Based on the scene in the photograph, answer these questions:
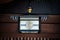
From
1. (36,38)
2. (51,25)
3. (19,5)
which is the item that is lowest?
(36,38)

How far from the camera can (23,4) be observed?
384 cm

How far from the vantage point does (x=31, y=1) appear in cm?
382

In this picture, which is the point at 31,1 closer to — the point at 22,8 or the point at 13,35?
the point at 22,8

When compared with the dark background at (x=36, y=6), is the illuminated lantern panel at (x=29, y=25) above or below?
below

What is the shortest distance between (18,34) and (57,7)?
112 cm

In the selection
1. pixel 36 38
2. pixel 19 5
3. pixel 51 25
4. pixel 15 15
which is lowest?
pixel 36 38

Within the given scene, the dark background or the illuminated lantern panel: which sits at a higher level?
the dark background

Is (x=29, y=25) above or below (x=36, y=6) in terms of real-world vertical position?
below

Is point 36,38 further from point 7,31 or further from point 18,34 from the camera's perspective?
point 7,31

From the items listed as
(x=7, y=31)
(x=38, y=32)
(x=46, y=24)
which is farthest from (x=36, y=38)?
(x=7, y=31)

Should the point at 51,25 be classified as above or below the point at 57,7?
below

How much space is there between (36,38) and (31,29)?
0.25m

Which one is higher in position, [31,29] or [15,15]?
[15,15]

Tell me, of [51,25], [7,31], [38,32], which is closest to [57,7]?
Answer: [51,25]
